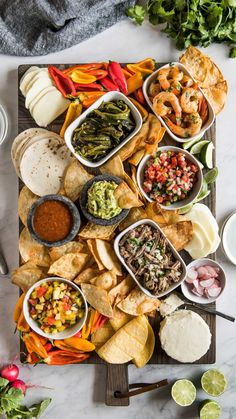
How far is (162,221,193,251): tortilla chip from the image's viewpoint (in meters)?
3.69

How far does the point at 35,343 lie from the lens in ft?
12.4

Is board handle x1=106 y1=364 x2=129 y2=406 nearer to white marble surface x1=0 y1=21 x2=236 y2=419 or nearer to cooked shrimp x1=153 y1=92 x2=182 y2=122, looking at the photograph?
white marble surface x1=0 y1=21 x2=236 y2=419

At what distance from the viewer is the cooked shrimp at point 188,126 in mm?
3664

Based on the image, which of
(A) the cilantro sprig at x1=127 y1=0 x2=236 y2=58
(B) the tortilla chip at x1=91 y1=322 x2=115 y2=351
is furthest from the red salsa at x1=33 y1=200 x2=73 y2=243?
(A) the cilantro sprig at x1=127 y1=0 x2=236 y2=58

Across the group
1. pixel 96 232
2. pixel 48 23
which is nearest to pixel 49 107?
pixel 48 23

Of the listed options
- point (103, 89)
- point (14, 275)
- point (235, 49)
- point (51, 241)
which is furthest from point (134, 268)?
point (235, 49)

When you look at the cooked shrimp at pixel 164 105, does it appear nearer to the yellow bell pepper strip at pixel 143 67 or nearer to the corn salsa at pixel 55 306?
the yellow bell pepper strip at pixel 143 67

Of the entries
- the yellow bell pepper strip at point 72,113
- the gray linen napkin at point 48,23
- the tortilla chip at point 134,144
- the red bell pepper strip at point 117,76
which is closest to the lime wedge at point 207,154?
the tortilla chip at point 134,144

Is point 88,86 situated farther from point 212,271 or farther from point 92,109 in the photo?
point 212,271

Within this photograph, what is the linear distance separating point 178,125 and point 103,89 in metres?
0.55

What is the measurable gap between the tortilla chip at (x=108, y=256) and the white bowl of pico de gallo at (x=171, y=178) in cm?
40

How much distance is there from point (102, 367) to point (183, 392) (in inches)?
22.3

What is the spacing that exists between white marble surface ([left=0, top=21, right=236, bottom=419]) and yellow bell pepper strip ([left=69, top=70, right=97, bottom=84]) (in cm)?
23

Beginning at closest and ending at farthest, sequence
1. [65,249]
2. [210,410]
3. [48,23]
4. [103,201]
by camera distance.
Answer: [103,201] → [65,249] → [210,410] → [48,23]
